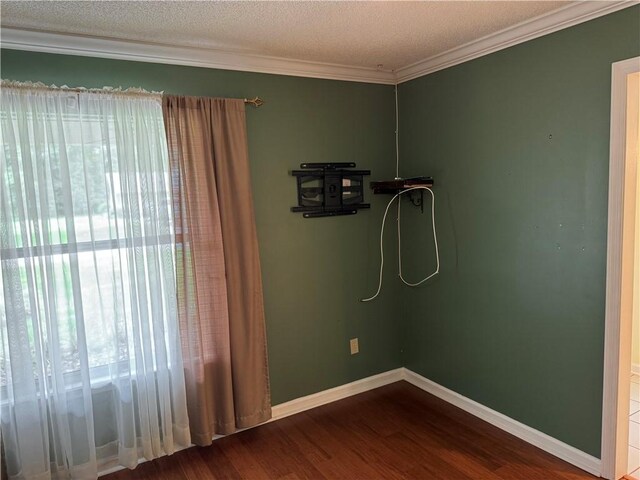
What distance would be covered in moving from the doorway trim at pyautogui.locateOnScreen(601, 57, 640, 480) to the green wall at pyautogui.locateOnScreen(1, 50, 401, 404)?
157 centimetres

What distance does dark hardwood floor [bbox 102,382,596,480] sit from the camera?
254 centimetres

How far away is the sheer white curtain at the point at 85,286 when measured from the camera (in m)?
2.25

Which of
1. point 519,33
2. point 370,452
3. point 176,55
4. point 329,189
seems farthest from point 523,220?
point 176,55

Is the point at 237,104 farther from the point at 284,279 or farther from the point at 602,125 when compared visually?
the point at 602,125

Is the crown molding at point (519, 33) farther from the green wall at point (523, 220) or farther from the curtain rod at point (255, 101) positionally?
the curtain rod at point (255, 101)

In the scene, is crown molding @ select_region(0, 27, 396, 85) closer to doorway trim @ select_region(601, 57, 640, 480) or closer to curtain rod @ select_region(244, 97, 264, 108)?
curtain rod @ select_region(244, 97, 264, 108)

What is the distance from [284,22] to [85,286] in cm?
169

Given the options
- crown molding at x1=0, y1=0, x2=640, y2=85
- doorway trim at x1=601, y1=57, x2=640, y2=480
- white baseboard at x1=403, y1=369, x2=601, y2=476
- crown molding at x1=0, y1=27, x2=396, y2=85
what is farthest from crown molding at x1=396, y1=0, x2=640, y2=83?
white baseboard at x1=403, y1=369, x2=601, y2=476

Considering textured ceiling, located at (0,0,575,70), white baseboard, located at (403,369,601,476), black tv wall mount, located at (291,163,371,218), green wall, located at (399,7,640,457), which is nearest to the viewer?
textured ceiling, located at (0,0,575,70)

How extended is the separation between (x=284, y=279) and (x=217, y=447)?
1110 mm

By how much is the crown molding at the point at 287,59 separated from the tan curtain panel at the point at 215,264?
0.27 metres

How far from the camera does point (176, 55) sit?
2648 millimetres

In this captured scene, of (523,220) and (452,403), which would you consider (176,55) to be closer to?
(523,220)

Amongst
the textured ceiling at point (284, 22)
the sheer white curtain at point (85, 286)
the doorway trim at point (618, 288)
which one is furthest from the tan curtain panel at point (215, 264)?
the doorway trim at point (618, 288)
